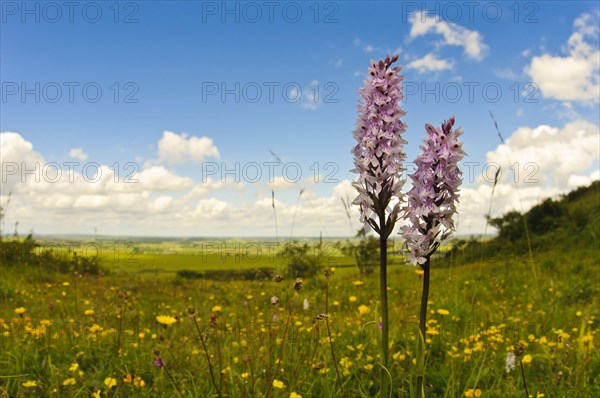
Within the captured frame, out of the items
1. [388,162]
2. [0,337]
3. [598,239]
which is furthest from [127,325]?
[598,239]

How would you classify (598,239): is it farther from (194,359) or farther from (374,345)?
(194,359)

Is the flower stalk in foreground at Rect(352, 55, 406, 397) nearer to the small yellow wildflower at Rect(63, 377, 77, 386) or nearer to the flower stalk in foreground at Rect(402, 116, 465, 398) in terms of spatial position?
the flower stalk in foreground at Rect(402, 116, 465, 398)

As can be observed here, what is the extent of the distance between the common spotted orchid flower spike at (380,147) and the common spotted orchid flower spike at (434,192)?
10 cm

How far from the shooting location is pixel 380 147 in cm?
233

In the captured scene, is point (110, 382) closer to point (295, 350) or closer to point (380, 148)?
point (295, 350)

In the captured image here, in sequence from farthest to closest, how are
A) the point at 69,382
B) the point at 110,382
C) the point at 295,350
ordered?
the point at 295,350 → the point at 110,382 → the point at 69,382

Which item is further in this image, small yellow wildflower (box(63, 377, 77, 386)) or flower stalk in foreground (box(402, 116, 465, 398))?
small yellow wildflower (box(63, 377, 77, 386))

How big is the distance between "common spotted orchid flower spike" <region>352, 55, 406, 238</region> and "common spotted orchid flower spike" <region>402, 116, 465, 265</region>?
0.34 ft

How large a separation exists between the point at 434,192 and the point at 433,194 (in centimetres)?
2

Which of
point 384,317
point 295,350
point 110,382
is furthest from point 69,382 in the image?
point 384,317

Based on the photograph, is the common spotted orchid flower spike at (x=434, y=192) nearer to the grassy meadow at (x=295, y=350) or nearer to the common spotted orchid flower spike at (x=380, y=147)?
the common spotted orchid flower spike at (x=380, y=147)

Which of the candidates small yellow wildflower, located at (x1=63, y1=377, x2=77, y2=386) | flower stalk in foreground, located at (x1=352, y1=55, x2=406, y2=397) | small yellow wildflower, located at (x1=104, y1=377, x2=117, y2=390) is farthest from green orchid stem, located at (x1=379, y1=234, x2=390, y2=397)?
small yellow wildflower, located at (x1=63, y1=377, x2=77, y2=386)

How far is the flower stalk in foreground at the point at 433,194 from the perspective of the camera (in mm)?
2125

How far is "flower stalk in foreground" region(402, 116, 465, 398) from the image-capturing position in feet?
6.97
